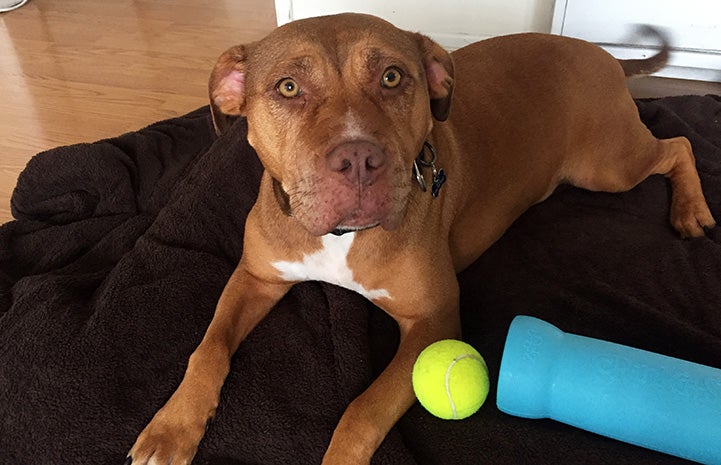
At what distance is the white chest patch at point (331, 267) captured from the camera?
2080 millimetres

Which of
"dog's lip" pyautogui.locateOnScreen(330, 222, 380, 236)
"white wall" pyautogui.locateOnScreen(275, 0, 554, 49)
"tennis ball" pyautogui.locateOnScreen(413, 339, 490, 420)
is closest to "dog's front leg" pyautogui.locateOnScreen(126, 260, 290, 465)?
"dog's lip" pyautogui.locateOnScreen(330, 222, 380, 236)

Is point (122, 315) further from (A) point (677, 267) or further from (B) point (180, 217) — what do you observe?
(A) point (677, 267)

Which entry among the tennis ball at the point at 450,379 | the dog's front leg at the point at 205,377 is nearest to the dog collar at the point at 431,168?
the tennis ball at the point at 450,379

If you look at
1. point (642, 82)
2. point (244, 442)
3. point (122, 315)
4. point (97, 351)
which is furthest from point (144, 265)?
point (642, 82)

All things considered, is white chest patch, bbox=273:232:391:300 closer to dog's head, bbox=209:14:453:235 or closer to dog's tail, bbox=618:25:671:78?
dog's head, bbox=209:14:453:235

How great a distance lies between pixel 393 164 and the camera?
1.69m

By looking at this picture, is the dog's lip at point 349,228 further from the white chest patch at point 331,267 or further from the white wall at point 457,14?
the white wall at point 457,14

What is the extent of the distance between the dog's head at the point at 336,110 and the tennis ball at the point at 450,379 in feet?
1.23

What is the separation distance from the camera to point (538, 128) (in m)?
2.59

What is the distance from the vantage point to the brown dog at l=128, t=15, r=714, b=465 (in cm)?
175

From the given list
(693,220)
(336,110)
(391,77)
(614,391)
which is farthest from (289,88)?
(693,220)

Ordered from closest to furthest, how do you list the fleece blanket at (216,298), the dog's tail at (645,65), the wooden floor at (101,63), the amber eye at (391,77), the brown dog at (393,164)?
the brown dog at (393,164)
the amber eye at (391,77)
the fleece blanket at (216,298)
the dog's tail at (645,65)
the wooden floor at (101,63)

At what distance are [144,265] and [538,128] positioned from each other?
1546mm

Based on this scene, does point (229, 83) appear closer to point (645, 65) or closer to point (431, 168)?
point (431, 168)
